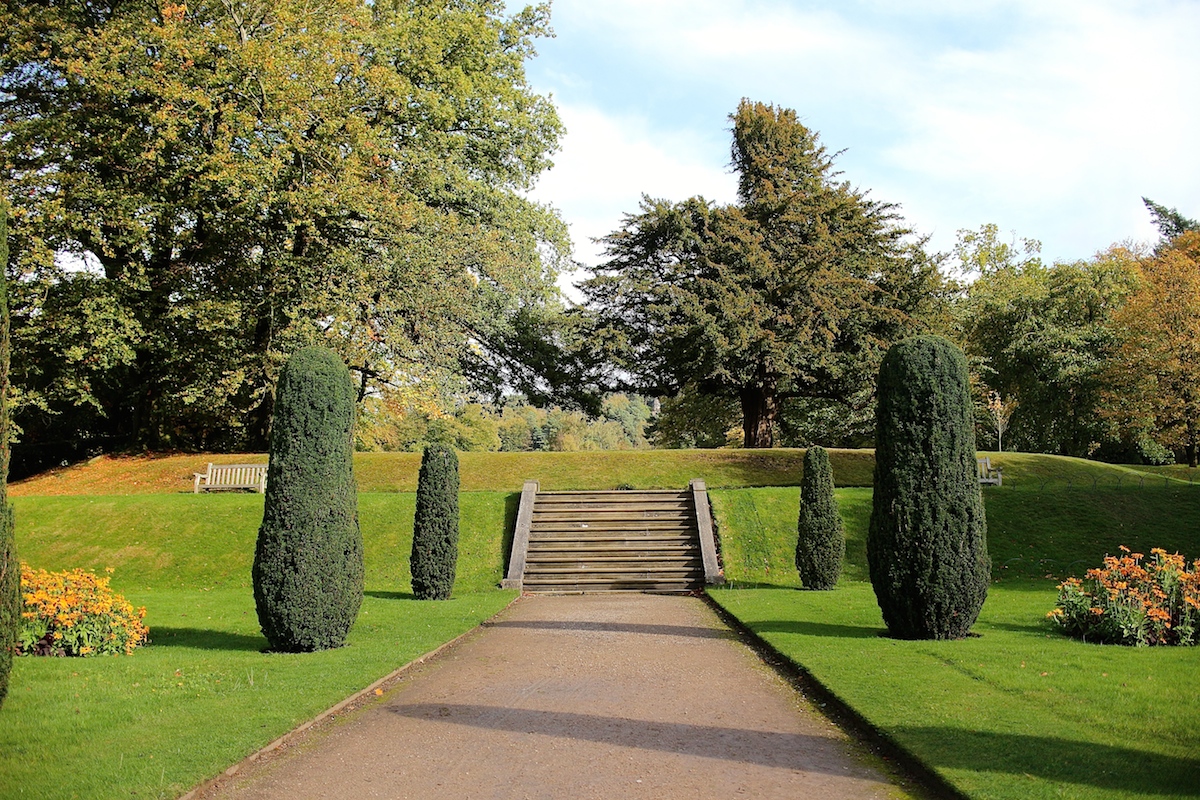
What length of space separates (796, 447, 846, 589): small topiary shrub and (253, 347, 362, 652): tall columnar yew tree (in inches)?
333

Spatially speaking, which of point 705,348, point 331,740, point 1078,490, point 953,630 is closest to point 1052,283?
point 705,348

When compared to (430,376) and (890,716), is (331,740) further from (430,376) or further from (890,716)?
(430,376)

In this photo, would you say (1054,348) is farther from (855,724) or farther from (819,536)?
(855,724)

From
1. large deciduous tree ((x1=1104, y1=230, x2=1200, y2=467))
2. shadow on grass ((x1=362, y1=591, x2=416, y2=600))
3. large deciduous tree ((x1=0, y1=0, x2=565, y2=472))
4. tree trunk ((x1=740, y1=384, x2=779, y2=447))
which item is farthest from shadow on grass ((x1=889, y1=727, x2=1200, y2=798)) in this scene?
large deciduous tree ((x1=1104, y1=230, x2=1200, y2=467))

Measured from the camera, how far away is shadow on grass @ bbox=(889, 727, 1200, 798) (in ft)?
16.4

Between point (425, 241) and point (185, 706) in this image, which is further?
point (425, 241)

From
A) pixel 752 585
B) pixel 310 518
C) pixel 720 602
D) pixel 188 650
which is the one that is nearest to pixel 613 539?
pixel 752 585

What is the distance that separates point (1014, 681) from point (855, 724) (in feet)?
6.14

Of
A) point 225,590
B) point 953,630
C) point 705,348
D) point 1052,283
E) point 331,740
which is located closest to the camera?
point 331,740

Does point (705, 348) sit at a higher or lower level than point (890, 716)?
higher

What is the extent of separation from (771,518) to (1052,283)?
102 feet

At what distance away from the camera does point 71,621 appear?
9672 millimetres

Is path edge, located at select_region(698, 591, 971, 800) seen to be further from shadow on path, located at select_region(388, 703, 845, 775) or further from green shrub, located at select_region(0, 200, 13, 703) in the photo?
green shrub, located at select_region(0, 200, 13, 703)

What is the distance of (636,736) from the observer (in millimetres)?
6402
